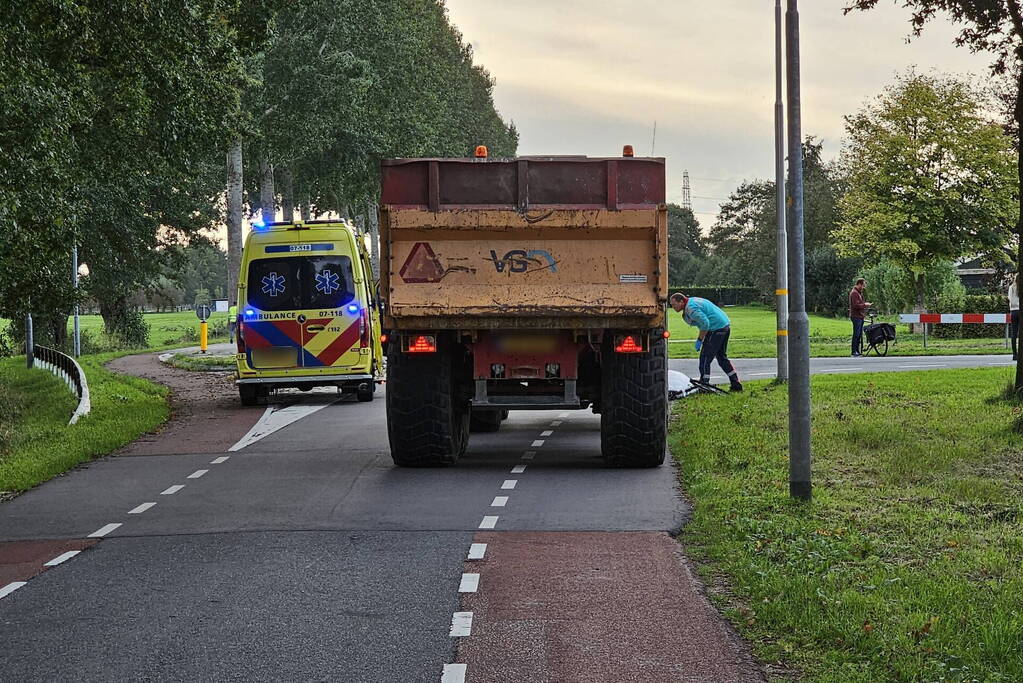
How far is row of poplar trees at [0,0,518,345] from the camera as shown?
1658 cm

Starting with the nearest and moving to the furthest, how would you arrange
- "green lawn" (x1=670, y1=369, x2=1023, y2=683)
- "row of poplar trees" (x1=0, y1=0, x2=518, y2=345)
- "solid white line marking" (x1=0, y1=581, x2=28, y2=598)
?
"green lawn" (x1=670, y1=369, x2=1023, y2=683) → "solid white line marking" (x1=0, y1=581, x2=28, y2=598) → "row of poplar trees" (x1=0, y1=0, x2=518, y2=345)

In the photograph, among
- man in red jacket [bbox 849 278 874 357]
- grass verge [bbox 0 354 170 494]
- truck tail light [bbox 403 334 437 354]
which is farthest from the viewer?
man in red jacket [bbox 849 278 874 357]

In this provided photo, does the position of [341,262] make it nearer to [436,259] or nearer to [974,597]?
[436,259]

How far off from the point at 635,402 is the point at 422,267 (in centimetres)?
229

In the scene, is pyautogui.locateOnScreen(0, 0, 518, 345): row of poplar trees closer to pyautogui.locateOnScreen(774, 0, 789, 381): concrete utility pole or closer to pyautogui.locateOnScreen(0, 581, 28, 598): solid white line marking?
pyautogui.locateOnScreen(0, 581, 28, 598): solid white line marking

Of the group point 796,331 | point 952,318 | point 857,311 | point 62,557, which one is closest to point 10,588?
point 62,557

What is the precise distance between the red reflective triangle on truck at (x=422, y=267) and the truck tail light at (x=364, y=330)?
8115mm

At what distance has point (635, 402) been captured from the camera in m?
12.7

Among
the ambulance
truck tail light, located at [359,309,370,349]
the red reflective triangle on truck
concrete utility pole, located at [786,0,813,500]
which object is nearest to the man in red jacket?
truck tail light, located at [359,309,370,349]

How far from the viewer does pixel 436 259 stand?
12383mm

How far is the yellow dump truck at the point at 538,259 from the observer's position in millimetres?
12289

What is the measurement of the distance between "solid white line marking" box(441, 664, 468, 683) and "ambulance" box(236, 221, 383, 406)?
14.5m

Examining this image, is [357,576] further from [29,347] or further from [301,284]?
[29,347]

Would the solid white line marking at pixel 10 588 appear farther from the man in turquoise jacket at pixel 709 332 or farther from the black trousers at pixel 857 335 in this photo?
the black trousers at pixel 857 335
